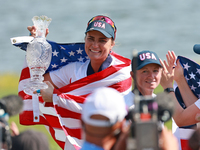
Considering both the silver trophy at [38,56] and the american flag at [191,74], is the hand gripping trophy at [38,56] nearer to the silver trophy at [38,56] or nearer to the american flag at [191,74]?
the silver trophy at [38,56]

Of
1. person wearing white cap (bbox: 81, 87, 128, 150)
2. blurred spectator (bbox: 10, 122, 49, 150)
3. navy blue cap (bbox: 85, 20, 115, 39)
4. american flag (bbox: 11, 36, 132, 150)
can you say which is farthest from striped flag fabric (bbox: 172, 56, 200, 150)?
blurred spectator (bbox: 10, 122, 49, 150)

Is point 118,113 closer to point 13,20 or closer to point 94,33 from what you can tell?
point 94,33

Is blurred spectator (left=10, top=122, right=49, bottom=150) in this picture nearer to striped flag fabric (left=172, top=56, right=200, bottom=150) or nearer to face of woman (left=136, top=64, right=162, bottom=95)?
face of woman (left=136, top=64, right=162, bottom=95)

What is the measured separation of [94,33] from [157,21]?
26175mm

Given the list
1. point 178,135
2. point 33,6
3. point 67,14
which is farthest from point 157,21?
point 178,135

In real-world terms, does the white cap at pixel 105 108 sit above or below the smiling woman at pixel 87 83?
below

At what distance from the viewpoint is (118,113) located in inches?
110

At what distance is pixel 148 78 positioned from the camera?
4547 millimetres

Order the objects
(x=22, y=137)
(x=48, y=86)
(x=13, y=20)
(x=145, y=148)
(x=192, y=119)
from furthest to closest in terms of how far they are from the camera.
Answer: (x=13, y=20), (x=48, y=86), (x=192, y=119), (x=22, y=137), (x=145, y=148)

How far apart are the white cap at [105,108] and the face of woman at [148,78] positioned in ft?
5.70

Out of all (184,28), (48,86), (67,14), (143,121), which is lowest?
(143,121)

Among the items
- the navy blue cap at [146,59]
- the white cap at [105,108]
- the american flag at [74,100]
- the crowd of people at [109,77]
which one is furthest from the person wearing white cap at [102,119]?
the american flag at [74,100]

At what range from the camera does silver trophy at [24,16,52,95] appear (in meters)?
4.90

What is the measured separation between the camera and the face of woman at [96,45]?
481cm
